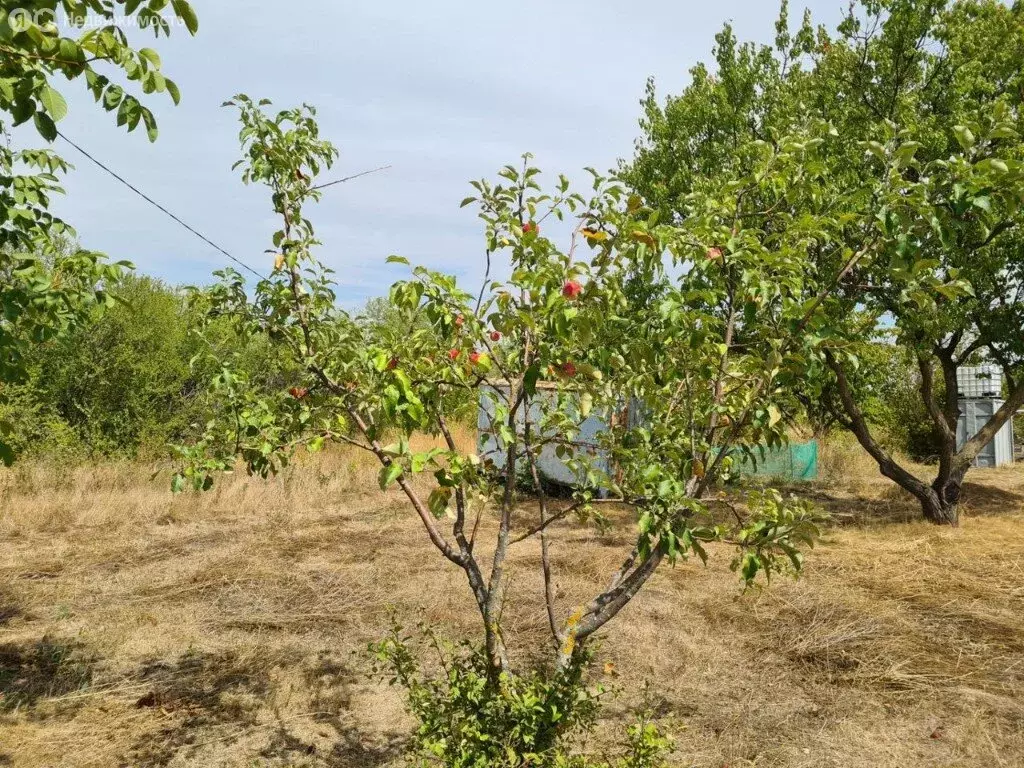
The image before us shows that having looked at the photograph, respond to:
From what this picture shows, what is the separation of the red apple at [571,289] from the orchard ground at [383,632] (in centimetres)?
116

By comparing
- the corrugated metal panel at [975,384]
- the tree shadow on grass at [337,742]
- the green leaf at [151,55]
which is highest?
the corrugated metal panel at [975,384]

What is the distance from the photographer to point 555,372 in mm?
2322

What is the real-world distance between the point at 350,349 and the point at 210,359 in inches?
24.7

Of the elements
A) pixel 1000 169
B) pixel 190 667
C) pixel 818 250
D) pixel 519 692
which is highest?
pixel 818 250

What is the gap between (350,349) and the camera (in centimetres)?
268

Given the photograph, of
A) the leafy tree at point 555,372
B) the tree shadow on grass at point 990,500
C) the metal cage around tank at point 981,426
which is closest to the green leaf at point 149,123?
the leafy tree at point 555,372

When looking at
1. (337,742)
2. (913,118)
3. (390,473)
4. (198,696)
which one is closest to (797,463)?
(913,118)

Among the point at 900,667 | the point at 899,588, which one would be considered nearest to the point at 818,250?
the point at 899,588

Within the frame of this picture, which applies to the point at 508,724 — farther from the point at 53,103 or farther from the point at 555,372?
the point at 53,103

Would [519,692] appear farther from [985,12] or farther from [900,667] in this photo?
[985,12]

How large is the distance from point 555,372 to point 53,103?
1517mm

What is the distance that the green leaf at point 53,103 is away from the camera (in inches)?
55.2

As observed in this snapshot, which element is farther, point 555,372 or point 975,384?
point 975,384

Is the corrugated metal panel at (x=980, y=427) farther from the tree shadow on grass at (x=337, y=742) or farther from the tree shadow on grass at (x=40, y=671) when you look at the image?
the tree shadow on grass at (x=40, y=671)
